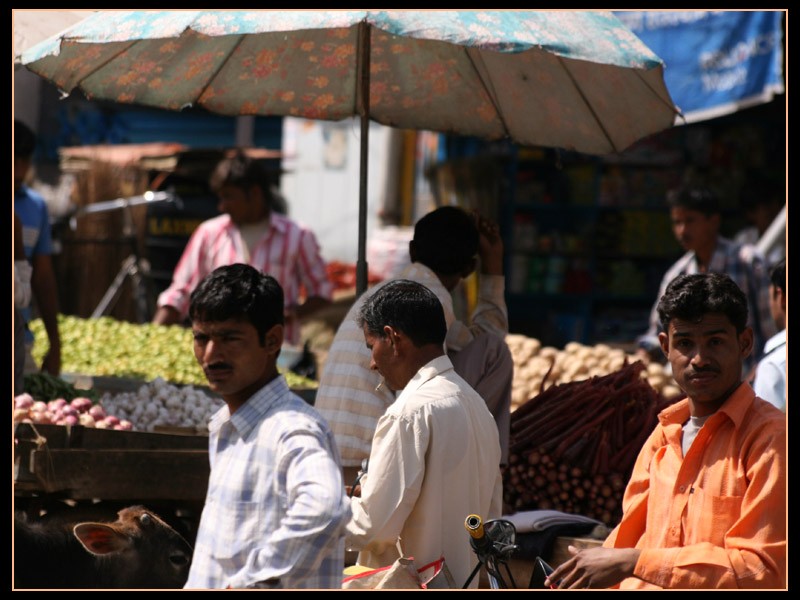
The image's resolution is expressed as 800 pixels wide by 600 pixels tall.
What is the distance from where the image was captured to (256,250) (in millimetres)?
8211

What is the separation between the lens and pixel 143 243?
11688 mm

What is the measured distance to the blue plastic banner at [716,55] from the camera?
329 inches

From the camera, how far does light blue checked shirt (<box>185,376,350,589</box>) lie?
258 centimetres

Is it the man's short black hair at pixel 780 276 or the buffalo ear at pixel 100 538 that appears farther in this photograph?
the man's short black hair at pixel 780 276

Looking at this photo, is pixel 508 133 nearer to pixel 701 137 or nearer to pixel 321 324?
pixel 321 324

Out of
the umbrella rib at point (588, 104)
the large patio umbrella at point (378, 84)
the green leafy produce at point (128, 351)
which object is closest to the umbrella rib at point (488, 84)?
the large patio umbrella at point (378, 84)

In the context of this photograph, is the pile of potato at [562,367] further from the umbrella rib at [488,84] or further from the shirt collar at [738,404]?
the shirt collar at [738,404]

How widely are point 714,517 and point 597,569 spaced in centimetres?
32

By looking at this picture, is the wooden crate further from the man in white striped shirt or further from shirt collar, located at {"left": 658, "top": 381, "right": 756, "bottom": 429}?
shirt collar, located at {"left": 658, "top": 381, "right": 756, "bottom": 429}

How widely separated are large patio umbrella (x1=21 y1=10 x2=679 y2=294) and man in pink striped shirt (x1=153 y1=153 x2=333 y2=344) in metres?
2.30

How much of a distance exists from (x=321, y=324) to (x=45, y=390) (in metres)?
4.34

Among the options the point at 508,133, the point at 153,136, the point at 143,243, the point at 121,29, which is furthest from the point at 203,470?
the point at 153,136

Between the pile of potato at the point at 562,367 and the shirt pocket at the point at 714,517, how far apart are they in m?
3.47

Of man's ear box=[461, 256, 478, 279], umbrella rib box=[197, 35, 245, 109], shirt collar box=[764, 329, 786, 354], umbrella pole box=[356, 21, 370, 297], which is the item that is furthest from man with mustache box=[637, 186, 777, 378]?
umbrella rib box=[197, 35, 245, 109]
